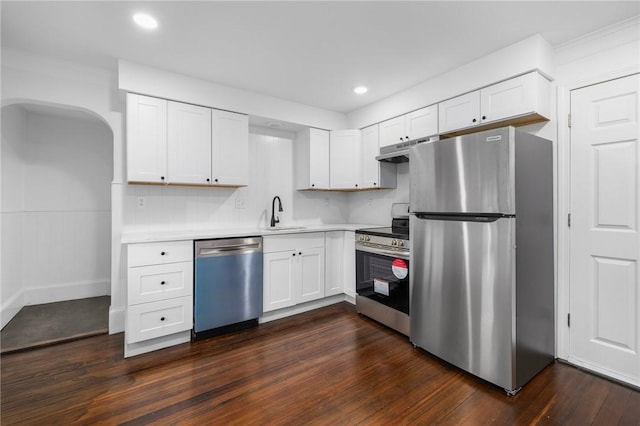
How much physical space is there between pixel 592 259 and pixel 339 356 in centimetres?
202

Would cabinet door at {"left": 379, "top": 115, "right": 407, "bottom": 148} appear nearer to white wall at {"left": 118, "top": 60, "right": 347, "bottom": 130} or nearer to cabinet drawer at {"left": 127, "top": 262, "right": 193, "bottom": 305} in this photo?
white wall at {"left": 118, "top": 60, "right": 347, "bottom": 130}

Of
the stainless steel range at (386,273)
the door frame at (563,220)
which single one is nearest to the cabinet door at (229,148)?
the stainless steel range at (386,273)

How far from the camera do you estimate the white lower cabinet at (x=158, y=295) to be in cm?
237

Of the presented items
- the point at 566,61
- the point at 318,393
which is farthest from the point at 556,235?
the point at 318,393

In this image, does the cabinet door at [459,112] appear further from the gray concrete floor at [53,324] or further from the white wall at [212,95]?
the gray concrete floor at [53,324]

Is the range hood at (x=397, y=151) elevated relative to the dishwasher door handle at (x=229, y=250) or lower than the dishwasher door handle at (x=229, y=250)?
elevated

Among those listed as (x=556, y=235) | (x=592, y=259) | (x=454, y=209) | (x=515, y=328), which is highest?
(x=454, y=209)

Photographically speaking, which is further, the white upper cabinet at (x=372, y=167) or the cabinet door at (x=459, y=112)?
the white upper cabinet at (x=372, y=167)

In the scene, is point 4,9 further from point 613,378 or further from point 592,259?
point 613,378

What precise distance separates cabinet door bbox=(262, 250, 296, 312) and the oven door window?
0.74 metres

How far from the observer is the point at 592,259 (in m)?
2.16

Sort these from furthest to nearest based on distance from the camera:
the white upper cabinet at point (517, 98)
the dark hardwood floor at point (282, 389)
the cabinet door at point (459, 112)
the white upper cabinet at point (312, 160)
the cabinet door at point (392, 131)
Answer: the white upper cabinet at point (312, 160) → the cabinet door at point (392, 131) → the cabinet door at point (459, 112) → the white upper cabinet at point (517, 98) → the dark hardwood floor at point (282, 389)

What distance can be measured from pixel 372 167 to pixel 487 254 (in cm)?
191

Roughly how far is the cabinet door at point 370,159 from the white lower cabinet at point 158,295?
7.08 ft
